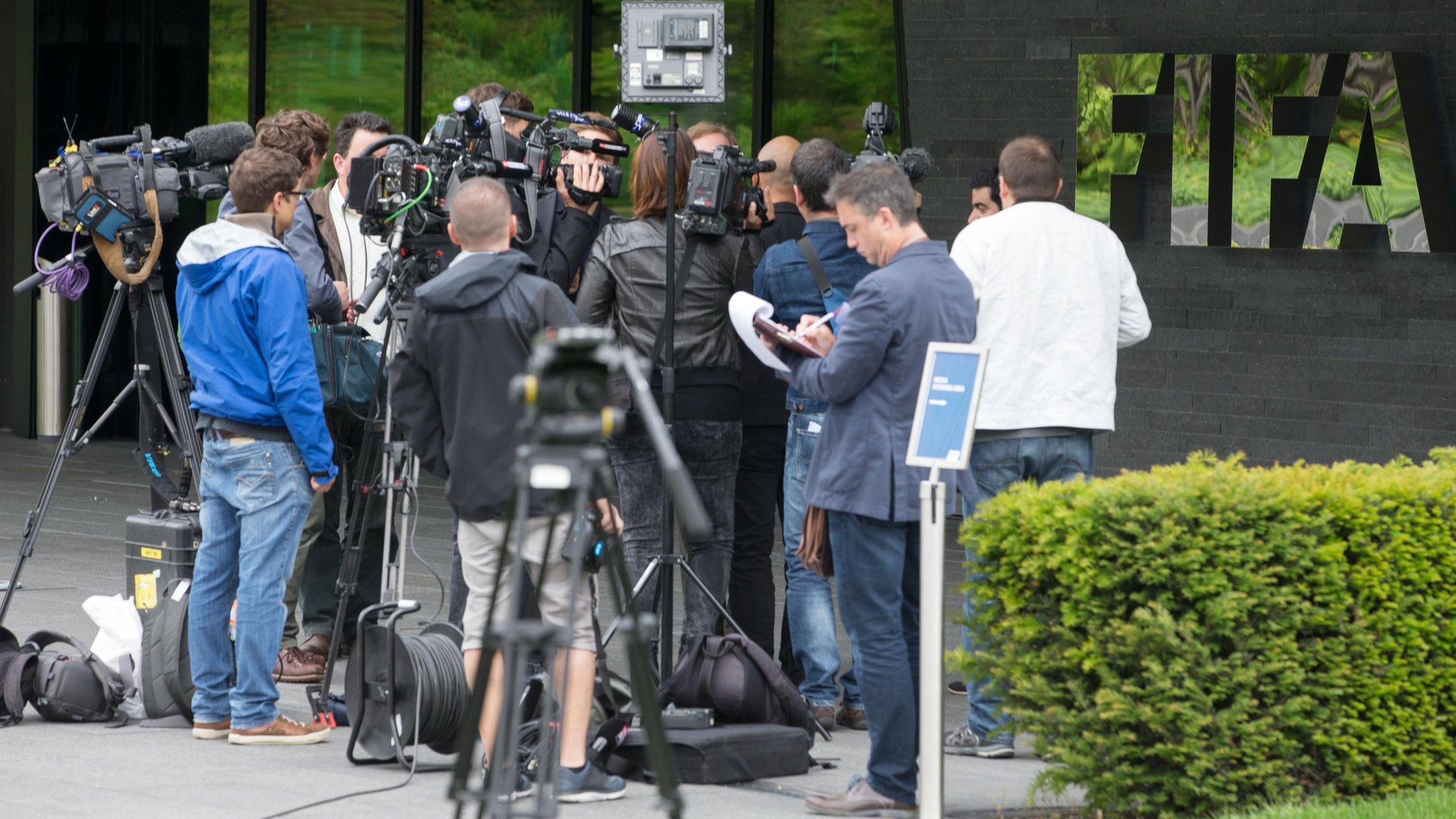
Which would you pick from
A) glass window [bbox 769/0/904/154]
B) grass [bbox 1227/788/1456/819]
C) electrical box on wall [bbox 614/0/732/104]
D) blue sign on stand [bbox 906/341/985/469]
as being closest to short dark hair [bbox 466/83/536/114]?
electrical box on wall [bbox 614/0/732/104]

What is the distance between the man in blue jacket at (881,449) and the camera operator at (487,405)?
2.41 ft

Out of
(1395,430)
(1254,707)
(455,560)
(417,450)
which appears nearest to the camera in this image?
(1254,707)

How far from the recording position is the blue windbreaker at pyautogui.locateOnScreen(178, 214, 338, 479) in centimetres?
598

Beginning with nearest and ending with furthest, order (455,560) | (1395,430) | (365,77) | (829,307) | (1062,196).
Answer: (829,307) < (455,560) < (1395,430) < (1062,196) < (365,77)

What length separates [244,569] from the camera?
6031 mm

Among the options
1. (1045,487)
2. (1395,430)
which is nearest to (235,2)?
(1395,430)

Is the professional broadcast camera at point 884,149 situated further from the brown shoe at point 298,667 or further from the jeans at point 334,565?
the brown shoe at point 298,667

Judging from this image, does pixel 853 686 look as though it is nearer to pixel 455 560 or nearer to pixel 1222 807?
pixel 455 560

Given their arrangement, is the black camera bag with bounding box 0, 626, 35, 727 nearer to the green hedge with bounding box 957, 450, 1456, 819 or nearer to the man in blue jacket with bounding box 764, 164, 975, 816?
the man in blue jacket with bounding box 764, 164, 975, 816

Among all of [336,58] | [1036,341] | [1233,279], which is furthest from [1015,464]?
[336,58]

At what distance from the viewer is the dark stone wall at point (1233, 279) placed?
1005 cm

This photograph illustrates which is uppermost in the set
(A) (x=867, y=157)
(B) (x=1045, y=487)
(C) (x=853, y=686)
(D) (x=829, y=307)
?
(A) (x=867, y=157)

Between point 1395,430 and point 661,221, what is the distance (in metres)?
5.38

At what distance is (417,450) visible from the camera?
5.47 m
